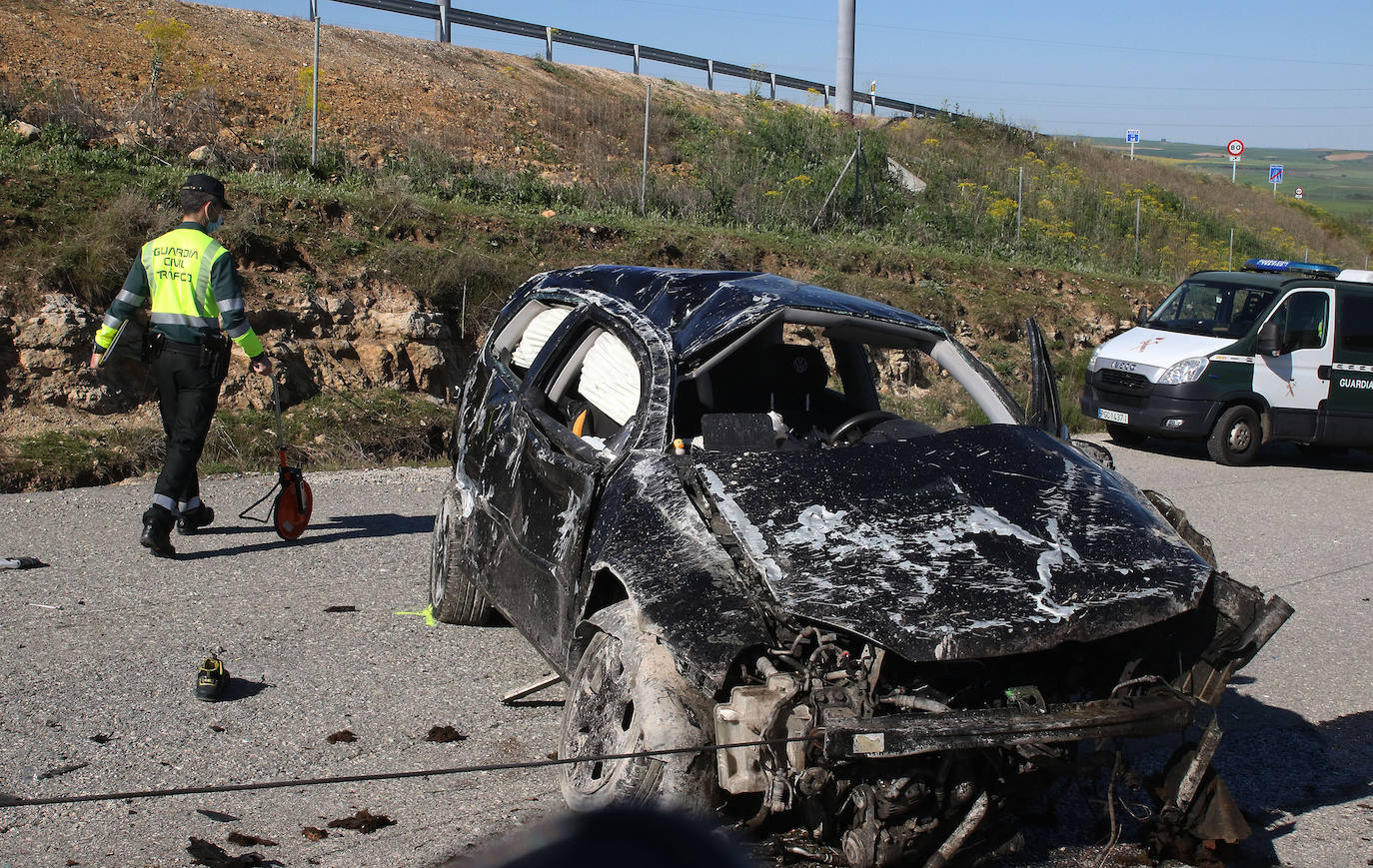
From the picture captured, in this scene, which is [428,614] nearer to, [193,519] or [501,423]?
[501,423]

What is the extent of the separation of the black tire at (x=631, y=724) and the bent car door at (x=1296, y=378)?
469 inches

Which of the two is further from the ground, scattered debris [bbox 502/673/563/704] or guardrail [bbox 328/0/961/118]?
guardrail [bbox 328/0/961/118]

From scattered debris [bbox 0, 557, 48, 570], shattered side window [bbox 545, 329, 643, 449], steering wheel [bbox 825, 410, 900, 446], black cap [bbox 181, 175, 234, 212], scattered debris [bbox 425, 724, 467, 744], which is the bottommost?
scattered debris [bbox 425, 724, 467, 744]

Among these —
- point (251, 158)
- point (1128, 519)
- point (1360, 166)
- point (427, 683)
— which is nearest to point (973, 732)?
point (1128, 519)

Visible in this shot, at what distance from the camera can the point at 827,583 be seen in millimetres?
3600

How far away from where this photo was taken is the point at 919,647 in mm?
3365

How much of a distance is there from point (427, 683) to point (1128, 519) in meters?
3.08

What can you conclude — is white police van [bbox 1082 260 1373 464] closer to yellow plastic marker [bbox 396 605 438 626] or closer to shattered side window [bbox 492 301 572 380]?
shattered side window [bbox 492 301 572 380]

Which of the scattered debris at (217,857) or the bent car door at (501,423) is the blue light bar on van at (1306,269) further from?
the scattered debris at (217,857)

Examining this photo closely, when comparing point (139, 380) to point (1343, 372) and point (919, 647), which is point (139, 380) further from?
point (1343, 372)

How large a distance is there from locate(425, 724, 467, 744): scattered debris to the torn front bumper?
2074mm

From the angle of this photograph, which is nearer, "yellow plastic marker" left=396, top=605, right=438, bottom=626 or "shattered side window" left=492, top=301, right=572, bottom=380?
"shattered side window" left=492, top=301, right=572, bottom=380

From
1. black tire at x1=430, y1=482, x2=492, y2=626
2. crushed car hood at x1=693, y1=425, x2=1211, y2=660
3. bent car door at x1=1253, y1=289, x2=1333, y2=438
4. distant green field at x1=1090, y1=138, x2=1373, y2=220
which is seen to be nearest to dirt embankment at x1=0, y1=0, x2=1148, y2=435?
bent car door at x1=1253, y1=289, x2=1333, y2=438

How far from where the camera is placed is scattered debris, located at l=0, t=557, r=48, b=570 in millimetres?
6906
